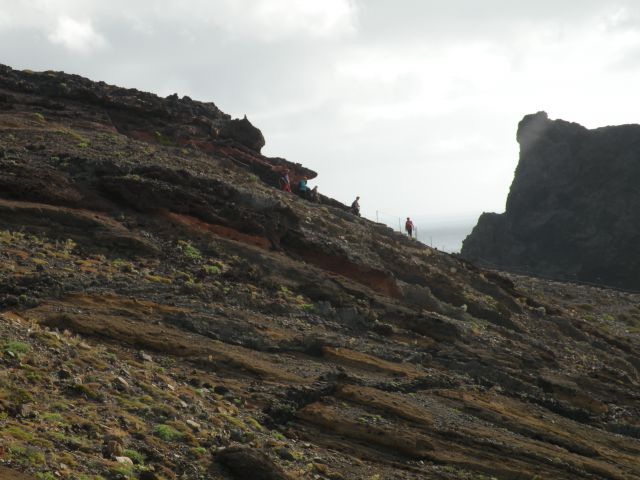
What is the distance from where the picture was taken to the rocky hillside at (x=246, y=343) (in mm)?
13109

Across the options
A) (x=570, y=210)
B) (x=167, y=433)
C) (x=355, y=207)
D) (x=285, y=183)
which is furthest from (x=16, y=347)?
(x=570, y=210)

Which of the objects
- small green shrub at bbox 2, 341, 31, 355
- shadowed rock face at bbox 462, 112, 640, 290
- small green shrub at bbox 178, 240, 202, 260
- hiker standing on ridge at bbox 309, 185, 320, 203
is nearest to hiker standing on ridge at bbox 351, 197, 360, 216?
hiker standing on ridge at bbox 309, 185, 320, 203

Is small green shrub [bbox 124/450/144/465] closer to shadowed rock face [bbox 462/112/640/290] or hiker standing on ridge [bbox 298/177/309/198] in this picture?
hiker standing on ridge [bbox 298/177/309/198]

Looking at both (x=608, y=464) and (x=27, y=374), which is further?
(x=608, y=464)

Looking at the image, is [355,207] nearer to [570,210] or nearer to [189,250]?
[189,250]

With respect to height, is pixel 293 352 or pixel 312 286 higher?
pixel 312 286

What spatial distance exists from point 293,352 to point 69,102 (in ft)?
94.8

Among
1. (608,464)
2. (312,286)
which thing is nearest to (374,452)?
(608,464)

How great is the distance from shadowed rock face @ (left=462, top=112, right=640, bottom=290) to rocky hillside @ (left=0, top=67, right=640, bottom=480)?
62552 mm

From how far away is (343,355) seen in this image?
20969 mm

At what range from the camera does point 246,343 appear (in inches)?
789

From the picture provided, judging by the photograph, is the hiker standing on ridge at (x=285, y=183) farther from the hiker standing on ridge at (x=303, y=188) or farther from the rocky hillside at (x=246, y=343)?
the rocky hillside at (x=246, y=343)

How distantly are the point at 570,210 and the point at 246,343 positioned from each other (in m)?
94.4

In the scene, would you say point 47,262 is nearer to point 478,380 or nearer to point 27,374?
point 27,374
